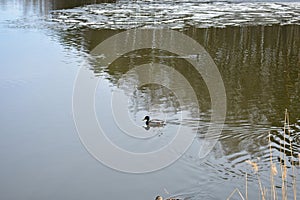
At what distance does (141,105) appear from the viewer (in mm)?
11062

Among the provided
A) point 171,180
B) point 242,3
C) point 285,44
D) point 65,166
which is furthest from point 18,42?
point 242,3

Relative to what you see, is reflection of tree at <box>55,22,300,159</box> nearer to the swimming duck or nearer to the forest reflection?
the forest reflection

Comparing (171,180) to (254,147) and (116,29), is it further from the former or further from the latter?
(116,29)

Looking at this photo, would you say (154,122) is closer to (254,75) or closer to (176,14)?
(254,75)

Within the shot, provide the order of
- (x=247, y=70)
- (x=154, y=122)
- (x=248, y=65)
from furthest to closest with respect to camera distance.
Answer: (x=248, y=65) → (x=247, y=70) → (x=154, y=122)

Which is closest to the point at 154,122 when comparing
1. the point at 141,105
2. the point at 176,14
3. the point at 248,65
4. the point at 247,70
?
the point at 141,105

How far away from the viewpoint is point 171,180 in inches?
292

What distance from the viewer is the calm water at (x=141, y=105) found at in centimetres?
741

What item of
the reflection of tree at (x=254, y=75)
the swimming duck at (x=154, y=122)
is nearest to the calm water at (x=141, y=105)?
the reflection of tree at (x=254, y=75)

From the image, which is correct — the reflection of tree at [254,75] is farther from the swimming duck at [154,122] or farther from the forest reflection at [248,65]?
the swimming duck at [154,122]

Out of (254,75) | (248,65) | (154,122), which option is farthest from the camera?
(248,65)

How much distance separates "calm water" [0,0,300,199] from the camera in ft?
24.3

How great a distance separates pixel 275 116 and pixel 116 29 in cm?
1140

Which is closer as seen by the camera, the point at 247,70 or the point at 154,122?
the point at 154,122
